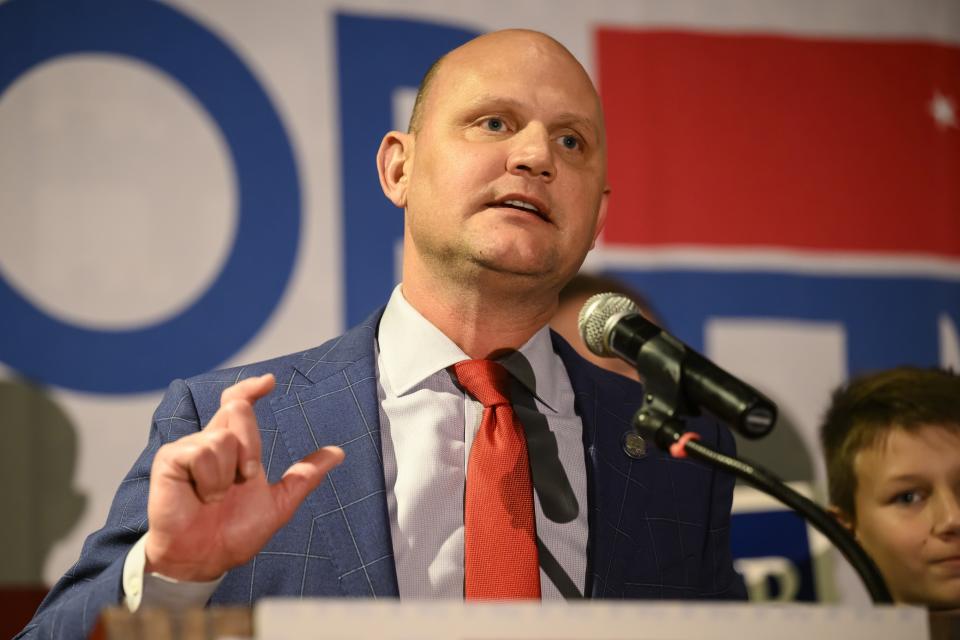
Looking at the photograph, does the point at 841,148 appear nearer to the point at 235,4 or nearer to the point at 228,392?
the point at 235,4

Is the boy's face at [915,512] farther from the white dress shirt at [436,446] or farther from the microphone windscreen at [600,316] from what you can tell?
the microphone windscreen at [600,316]

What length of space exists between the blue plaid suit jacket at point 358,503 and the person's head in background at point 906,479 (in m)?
0.62

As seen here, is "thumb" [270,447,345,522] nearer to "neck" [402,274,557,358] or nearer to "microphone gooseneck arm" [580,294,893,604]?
"microphone gooseneck arm" [580,294,893,604]

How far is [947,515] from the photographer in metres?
2.33

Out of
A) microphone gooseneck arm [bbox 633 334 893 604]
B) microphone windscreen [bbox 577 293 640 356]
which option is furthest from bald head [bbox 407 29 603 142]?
microphone gooseneck arm [bbox 633 334 893 604]

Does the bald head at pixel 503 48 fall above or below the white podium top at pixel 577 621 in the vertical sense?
above

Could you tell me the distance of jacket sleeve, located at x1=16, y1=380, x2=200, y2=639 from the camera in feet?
4.45

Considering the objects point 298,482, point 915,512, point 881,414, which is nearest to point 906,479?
point 915,512

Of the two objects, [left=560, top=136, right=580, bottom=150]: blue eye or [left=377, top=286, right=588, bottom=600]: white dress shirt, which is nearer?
[left=377, top=286, right=588, bottom=600]: white dress shirt

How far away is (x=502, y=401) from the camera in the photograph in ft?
5.87

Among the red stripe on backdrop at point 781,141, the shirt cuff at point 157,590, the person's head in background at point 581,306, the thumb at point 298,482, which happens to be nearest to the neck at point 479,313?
the thumb at point 298,482

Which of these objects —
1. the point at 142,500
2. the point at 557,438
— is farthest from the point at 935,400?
the point at 142,500

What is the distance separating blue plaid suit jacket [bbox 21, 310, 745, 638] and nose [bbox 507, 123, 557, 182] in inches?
13.7

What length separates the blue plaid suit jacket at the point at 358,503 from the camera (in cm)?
158
